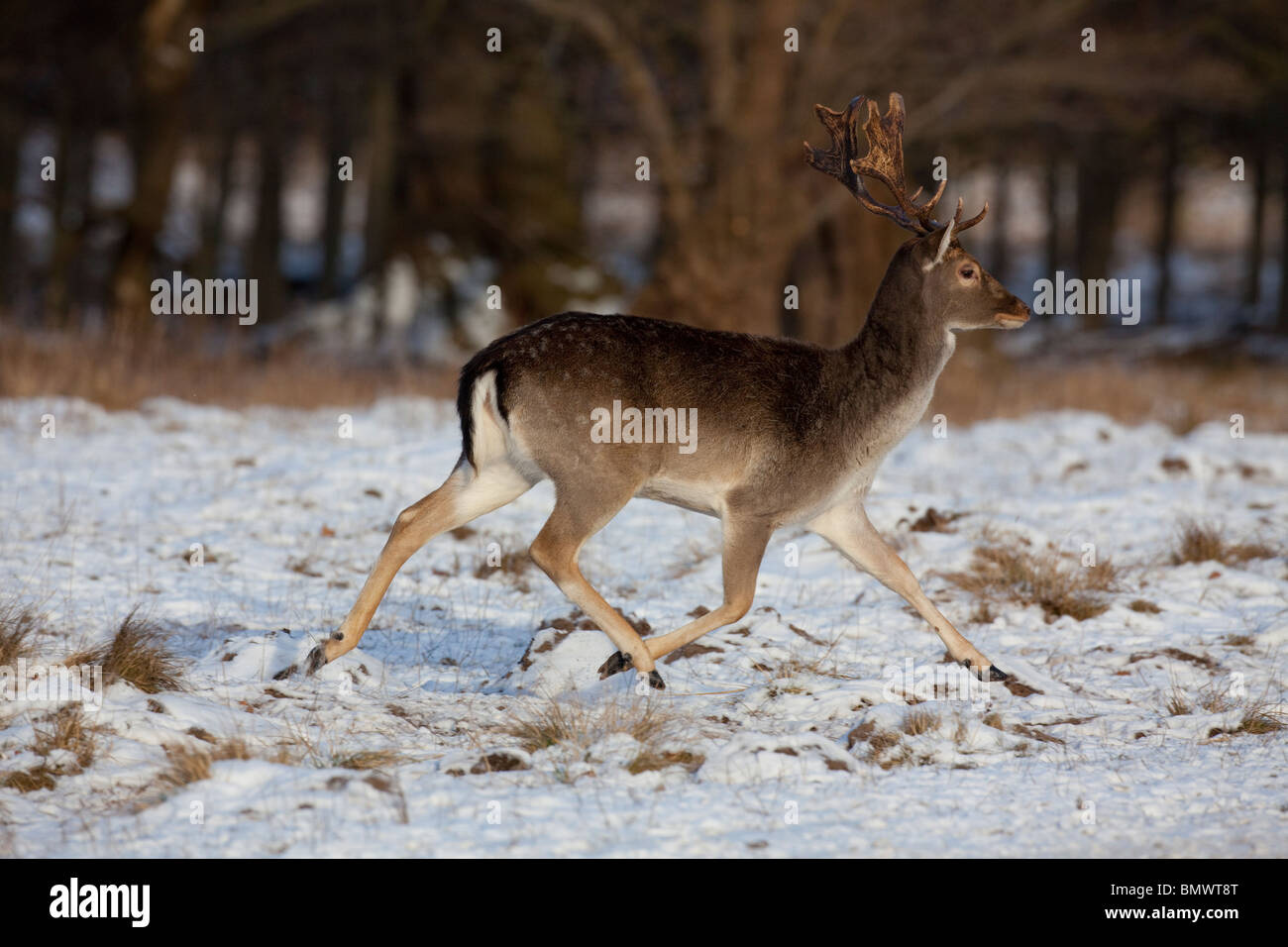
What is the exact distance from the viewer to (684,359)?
19.7 ft

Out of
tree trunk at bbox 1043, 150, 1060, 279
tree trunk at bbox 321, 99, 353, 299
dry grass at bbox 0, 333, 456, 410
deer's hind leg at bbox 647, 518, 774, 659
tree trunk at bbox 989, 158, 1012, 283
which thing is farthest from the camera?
tree trunk at bbox 989, 158, 1012, 283

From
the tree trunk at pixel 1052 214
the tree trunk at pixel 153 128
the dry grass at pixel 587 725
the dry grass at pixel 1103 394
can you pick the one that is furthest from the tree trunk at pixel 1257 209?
the dry grass at pixel 587 725

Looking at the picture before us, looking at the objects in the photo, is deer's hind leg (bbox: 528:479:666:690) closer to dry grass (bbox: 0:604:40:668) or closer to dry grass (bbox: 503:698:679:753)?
dry grass (bbox: 503:698:679:753)

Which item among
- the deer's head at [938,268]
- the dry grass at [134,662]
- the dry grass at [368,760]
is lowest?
the dry grass at [368,760]

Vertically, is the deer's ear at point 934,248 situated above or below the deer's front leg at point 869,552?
above

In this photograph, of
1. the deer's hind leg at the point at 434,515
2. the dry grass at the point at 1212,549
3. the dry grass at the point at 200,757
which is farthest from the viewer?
the dry grass at the point at 1212,549

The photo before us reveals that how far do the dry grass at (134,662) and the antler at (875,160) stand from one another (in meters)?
3.57

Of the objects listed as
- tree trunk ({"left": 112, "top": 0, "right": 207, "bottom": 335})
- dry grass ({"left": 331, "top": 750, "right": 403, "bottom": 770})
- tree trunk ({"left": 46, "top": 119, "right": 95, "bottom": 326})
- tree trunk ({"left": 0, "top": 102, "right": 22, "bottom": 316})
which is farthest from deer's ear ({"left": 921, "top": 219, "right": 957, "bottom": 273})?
tree trunk ({"left": 0, "top": 102, "right": 22, "bottom": 316})

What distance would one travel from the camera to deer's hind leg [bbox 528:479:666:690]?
5.79 meters

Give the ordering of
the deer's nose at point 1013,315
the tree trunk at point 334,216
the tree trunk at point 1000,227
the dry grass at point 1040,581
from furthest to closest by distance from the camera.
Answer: the tree trunk at point 1000,227, the tree trunk at point 334,216, the dry grass at point 1040,581, the deer's nose at point 1013,315

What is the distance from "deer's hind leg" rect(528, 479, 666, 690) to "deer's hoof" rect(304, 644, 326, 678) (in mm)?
928

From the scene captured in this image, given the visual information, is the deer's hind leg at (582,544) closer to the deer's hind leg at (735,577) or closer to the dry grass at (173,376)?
the deer's hind leg at (735,577)

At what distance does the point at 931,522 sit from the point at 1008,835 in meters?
4.48

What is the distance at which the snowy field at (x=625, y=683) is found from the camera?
167 inches
